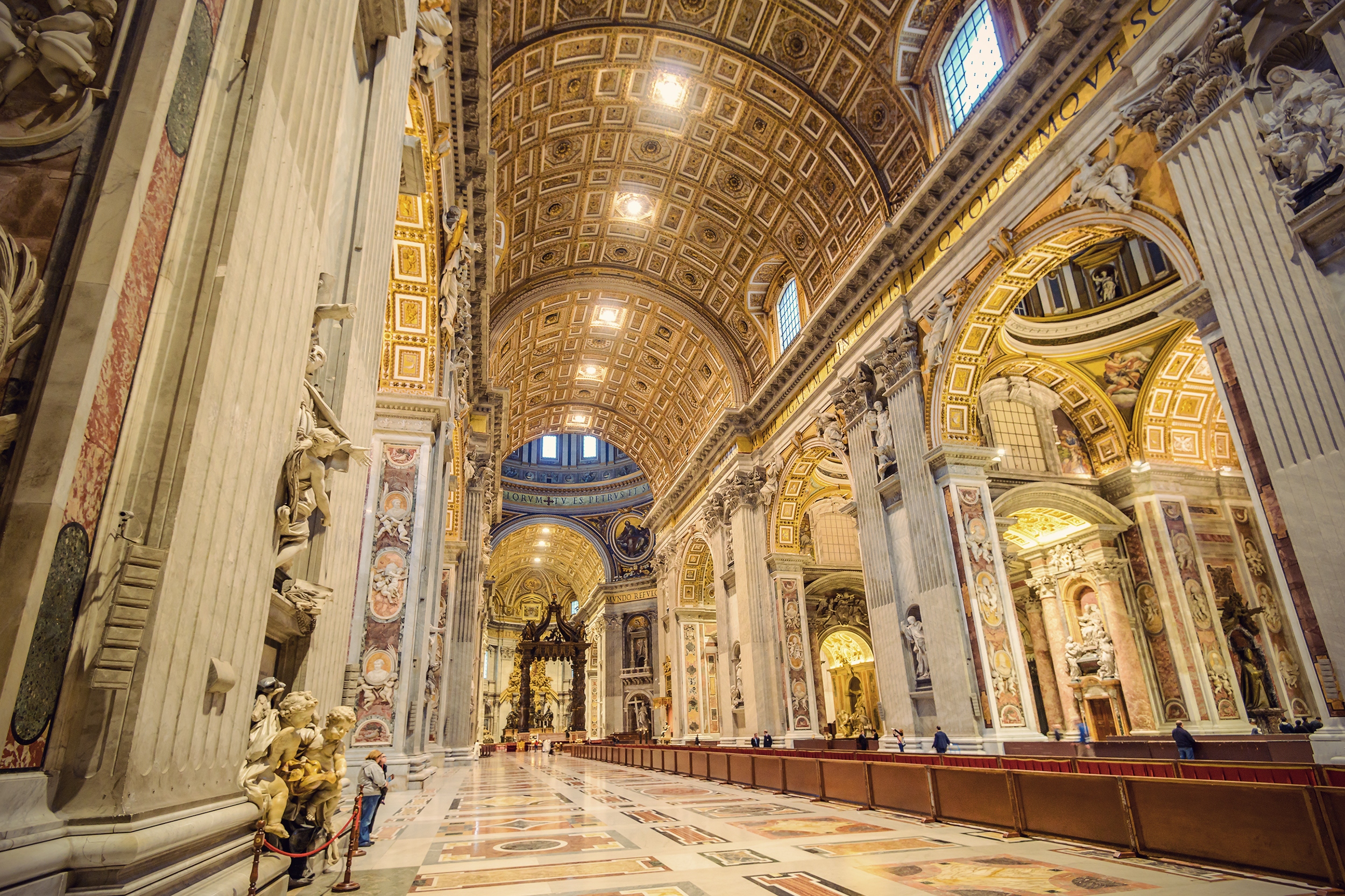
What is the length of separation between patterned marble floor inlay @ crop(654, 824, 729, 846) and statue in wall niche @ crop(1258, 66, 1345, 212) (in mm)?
6833

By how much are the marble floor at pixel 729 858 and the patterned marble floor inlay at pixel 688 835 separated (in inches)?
1.0

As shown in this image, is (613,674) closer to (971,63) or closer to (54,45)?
(971,63)

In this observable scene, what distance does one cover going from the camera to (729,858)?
177 inches

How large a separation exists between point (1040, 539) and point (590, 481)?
83.5ft

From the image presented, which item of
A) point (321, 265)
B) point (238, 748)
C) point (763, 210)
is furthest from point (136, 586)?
point (763, 210)

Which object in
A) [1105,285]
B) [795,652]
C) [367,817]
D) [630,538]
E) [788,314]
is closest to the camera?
[367,817]

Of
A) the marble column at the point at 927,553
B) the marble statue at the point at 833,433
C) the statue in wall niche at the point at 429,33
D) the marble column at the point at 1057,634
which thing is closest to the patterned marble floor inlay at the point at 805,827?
the marble column at the point at 927,553

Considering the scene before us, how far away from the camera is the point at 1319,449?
5570 millimetres

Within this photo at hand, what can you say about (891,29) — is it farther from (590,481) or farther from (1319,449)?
(590,481)

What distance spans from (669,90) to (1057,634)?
1545 cm

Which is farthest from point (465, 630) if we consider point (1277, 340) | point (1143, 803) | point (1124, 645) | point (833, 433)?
point (1277, 340)

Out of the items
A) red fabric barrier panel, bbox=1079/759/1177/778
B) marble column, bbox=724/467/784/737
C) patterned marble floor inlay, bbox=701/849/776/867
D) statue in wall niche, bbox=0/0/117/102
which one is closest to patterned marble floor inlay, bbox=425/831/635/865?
patterned marble floor inlay, bbox=701/849/776/867

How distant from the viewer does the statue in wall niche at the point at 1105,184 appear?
8.34 m

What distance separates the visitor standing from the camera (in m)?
5.08
